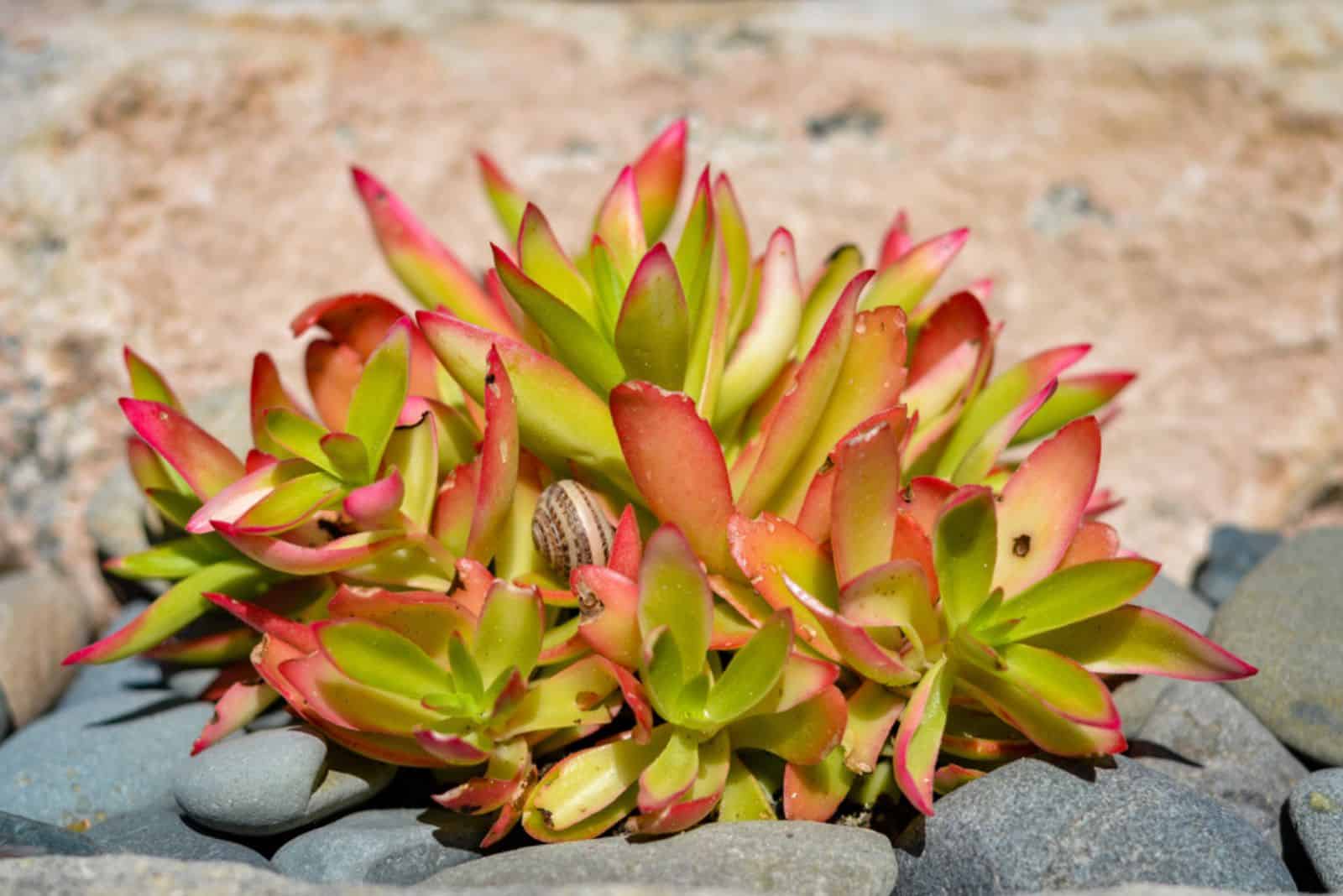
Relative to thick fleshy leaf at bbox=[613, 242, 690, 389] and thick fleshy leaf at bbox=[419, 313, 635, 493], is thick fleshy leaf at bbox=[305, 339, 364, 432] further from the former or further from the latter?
thick fleshy leaf at bbox=[613, 242, 690, 389]

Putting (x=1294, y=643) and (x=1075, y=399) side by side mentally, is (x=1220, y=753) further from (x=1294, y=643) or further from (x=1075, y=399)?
(x=1075, y=399)

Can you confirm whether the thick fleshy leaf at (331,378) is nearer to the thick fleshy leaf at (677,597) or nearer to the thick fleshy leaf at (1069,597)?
the thick fleshy leaf at (677,597)

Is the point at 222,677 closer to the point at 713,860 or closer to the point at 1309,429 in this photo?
the point at 713,860

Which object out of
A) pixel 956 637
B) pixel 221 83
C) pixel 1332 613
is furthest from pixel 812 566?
pixel 221 83

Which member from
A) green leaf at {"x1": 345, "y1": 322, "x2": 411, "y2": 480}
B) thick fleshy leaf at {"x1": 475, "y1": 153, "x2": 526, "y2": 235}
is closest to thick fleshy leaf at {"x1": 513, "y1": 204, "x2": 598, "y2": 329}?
green leaf at {"x1": 345, "y1": 322, "x2": 411, "y2": 480}

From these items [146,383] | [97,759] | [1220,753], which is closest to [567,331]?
[146,383]

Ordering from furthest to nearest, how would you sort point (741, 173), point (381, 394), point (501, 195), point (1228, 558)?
point (741, 173), point (1228, 558), point (501, 195), point (381, 394)

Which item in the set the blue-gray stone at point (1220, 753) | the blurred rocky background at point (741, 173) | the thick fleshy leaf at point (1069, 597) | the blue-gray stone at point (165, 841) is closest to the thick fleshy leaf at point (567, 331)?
the thick fleshy leaf at point (1069, 597)
